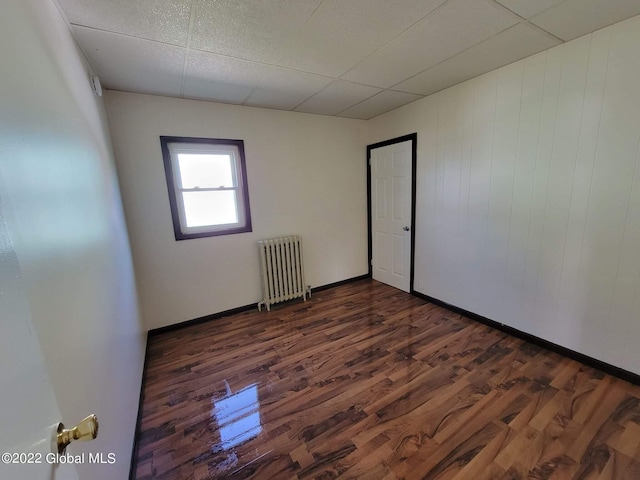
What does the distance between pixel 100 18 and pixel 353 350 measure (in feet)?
9.90

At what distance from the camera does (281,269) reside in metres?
3.50

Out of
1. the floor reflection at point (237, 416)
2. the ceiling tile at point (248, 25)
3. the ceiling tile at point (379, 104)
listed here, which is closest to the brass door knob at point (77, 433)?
the floor reflection at point (237, 416)

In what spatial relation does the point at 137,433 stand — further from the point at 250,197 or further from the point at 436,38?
the point at 436,38

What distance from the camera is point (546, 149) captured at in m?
2.25

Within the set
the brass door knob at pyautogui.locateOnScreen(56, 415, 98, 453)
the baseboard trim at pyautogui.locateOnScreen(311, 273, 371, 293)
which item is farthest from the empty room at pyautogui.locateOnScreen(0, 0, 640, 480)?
the baseboard trim at pyautogui.locateOnScreen(311, 273, 371, 293)

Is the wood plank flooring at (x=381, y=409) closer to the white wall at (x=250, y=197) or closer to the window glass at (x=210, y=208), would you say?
the white wall at (x=250, y=197)

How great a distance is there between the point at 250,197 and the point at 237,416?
7.53 feet

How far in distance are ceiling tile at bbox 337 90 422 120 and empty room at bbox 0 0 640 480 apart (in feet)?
0.13

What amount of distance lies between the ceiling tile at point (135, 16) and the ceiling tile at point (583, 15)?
2.26 metres

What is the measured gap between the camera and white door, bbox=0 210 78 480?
395 mm

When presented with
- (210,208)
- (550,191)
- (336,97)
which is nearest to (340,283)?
(210,208)

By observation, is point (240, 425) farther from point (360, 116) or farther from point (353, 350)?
point (360, 116)

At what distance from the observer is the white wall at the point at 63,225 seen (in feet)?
2.51

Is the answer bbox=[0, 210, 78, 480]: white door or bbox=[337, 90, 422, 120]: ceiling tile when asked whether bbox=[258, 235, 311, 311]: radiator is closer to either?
bbox=[337, 90, 422, 120]: ceiling tile
